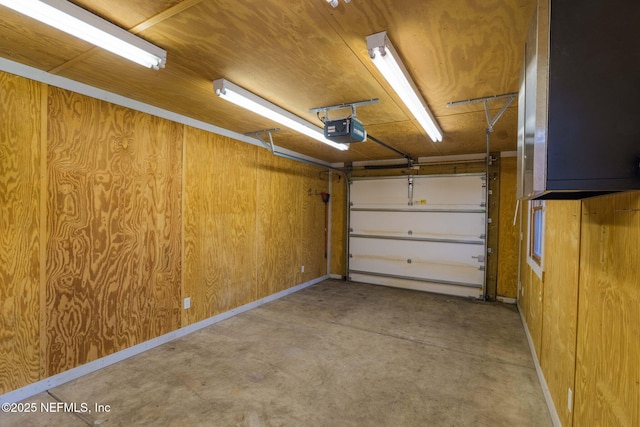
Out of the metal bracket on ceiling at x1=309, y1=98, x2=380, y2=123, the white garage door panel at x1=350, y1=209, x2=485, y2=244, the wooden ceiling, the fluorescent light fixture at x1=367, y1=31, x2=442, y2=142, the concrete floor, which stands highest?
the wooden ceiling

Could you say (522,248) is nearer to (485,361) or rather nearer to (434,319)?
(434,319)

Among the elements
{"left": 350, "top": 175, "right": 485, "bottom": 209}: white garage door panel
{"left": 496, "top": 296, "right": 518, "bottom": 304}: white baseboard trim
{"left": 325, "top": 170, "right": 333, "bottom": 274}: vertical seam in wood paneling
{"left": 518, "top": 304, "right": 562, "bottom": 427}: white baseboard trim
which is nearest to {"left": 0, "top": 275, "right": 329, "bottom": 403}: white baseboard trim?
{"left": 325, "top": 170, "right": 333, "bottom": 274}: vertical seam in wood paneling

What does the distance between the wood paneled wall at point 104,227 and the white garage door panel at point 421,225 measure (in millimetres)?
2610

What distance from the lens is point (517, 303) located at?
476 centimetres

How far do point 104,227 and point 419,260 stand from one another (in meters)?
4.80

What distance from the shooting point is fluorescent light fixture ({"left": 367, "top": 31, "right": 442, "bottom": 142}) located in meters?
1.68

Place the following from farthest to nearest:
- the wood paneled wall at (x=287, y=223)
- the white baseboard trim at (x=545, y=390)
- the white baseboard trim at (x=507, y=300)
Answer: the white baseboard trim at (x=507, y=300)
the wood paneled wall at (x=287, y=223)
the white baseboard trim at (x=545, y=390)

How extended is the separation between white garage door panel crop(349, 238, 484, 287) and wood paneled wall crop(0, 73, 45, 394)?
16.0 ft

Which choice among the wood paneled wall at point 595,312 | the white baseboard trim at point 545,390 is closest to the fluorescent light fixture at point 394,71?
the wood paneled wall at point 595,312

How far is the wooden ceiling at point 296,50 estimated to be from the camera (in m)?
1.53

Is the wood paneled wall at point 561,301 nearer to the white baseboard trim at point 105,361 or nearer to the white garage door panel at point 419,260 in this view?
the white garage door panel at point 419,260

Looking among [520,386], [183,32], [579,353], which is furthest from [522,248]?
[183,32]

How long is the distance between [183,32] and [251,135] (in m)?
2.40

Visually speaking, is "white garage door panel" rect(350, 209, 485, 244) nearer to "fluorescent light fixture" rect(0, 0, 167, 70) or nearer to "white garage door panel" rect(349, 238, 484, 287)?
"white garage door panel" rect(349, 238, 484, 287)
